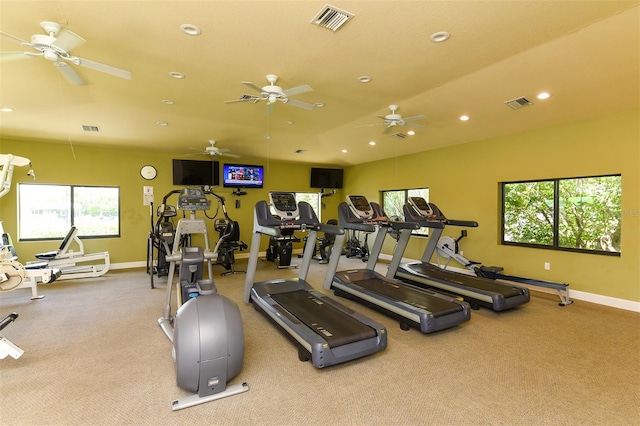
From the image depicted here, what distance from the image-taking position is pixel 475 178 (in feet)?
21.4

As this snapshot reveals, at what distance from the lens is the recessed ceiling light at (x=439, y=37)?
2.77 metres

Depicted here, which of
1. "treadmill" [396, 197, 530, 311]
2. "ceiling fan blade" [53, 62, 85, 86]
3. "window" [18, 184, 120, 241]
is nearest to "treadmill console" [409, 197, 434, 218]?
"treadmill" [396, 197, 530, 311]

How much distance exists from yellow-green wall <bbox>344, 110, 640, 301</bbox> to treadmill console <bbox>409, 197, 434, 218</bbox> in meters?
1.37

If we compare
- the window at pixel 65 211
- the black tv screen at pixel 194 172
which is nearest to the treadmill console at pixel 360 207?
the black tv screen at pixel 194 172

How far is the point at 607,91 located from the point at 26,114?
826 cm

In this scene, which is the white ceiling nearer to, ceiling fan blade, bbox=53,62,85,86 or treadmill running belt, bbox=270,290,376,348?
ceiling fan blade, bbox=53,62,85,86

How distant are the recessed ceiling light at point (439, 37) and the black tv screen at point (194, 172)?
6.41 meters

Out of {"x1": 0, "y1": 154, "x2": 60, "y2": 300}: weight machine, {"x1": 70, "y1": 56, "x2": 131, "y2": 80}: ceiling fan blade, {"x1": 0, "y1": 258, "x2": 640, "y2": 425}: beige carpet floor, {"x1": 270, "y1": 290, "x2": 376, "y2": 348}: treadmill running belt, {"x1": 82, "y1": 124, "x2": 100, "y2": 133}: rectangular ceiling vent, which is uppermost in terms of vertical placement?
{"x1": 82, "y1": 124, "x2": 100, "y2": 133}: rectangular ceiling vent

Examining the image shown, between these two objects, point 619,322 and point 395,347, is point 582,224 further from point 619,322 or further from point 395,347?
point 395,347

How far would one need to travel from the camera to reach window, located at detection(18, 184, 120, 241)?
6.56m

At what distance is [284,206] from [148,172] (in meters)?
4.80

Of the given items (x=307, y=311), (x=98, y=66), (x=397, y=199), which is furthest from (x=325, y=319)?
(x=397, y=199)

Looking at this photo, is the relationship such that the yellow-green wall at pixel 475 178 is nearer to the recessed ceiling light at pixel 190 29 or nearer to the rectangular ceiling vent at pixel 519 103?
the rectangular ceiling vent at pixel 519 103

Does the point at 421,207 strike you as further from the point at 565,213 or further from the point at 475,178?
the point at 565,213
